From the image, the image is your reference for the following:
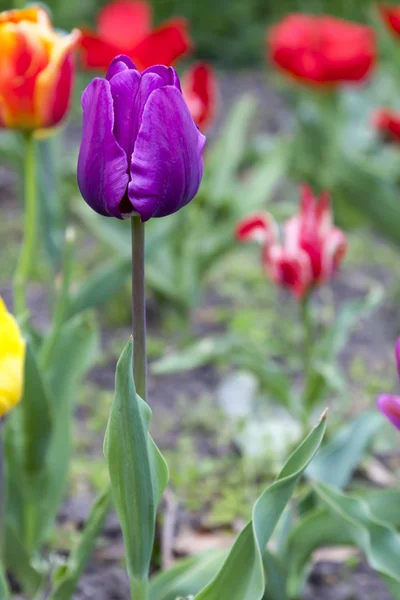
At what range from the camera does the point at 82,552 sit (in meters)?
0.97

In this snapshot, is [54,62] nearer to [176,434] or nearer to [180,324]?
[176,434]

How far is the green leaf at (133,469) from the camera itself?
2.42 feet

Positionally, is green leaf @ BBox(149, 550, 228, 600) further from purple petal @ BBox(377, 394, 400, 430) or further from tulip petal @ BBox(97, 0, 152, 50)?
tulip petal @ BBox(97, 0, 152, 50)

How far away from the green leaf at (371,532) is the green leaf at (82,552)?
23 cm

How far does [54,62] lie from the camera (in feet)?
3.74

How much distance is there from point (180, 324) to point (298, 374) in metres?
0.32

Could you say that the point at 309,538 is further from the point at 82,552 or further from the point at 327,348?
the point at 327,348

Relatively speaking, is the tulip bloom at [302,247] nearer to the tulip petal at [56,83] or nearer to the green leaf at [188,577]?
the tulip petal at [56,83]

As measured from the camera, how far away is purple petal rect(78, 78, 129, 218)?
0.69m

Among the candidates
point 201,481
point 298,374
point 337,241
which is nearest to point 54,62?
point 337,241

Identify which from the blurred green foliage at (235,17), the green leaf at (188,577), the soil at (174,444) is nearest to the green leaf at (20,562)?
the soil at (174,444)

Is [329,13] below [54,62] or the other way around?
below

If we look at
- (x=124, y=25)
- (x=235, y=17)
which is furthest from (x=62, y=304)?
(x=235, y=17)

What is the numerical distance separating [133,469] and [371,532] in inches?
11.7
